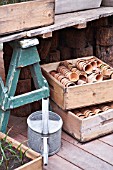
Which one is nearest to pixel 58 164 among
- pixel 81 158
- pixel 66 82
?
pixel 81 158

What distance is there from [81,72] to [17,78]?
62 cm

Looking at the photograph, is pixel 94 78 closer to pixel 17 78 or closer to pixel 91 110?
pixel 91 110

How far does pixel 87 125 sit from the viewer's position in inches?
114

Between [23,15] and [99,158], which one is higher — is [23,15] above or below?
above

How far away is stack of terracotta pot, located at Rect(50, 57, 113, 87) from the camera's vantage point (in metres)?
3.05

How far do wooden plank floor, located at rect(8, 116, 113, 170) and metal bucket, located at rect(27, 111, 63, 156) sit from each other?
73 mm

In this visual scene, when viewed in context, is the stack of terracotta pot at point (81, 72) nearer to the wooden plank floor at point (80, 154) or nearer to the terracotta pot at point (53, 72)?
the terracotta pot at point (53, 72)

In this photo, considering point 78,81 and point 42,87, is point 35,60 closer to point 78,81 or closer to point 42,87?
point 42,87

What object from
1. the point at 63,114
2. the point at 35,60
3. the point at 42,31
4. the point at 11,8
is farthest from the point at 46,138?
the point at 11,8

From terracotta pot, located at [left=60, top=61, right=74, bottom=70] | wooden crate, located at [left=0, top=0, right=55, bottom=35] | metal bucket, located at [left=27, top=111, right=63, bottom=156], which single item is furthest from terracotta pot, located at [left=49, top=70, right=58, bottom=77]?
wooden crate, located at [left=0, top=0, right=55, bottom=35]

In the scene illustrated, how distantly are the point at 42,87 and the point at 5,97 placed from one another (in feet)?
1.01

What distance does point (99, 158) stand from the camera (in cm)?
280

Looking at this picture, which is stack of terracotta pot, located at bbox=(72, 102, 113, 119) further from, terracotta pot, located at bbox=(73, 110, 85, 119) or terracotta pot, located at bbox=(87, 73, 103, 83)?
terracotta pot, located at bbox=(87, 73, 103, 83)

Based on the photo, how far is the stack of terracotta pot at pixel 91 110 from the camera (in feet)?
9.83
